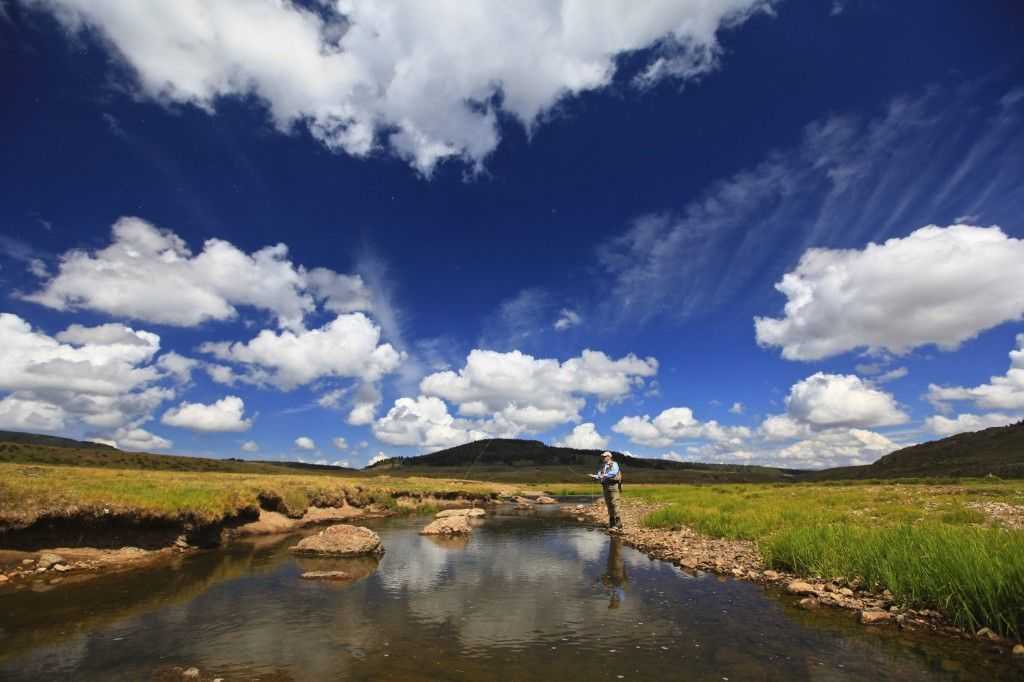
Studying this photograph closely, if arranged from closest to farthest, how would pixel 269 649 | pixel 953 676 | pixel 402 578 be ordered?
pixel 953 676, pixel 269 649, pixel 402 578

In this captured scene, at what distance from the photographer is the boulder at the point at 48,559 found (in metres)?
16.3

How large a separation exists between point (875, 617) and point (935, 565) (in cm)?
190

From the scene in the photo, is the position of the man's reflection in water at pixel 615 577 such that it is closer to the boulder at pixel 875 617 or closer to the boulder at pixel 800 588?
the boulder at pixel 800 588

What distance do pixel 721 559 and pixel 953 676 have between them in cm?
1033

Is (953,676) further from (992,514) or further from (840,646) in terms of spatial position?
(992,514)

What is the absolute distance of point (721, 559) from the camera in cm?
1817

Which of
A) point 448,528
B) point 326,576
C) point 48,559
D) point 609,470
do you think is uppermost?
point 609,470

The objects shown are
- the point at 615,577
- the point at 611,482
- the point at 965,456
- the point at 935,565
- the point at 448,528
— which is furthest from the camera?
the point at 965,456

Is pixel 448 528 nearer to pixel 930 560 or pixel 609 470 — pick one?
pixel 609 470

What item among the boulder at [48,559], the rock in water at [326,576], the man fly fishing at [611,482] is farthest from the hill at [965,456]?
the boulder at [48,559]

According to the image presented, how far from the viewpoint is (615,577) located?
53.9ft

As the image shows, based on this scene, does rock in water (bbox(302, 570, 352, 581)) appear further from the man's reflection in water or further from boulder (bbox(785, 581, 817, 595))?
boulder (bbox(785, 581, 817, 595))

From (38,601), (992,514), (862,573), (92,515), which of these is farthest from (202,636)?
(992,514)

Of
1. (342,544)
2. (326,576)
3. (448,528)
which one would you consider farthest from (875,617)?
(448,528)
